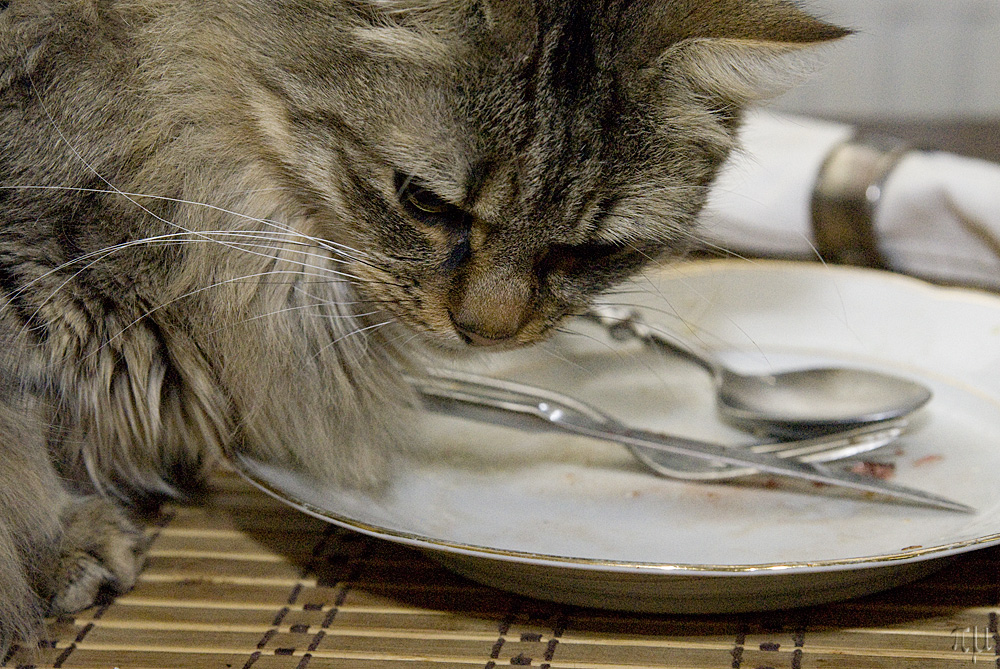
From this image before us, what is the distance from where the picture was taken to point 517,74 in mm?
818

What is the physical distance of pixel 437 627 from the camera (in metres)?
0.83

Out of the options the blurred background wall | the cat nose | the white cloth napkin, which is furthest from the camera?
the blurred background wall

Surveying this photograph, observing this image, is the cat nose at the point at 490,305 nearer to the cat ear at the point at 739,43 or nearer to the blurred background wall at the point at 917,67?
the cat ear at the point at 739,43

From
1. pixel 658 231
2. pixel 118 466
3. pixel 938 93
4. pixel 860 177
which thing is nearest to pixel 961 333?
pixel 860 177

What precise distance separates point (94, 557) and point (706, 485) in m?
0.59

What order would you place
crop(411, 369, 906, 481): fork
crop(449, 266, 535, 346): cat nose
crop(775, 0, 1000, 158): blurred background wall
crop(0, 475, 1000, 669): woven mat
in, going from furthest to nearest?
crop(775, 0, 1000, 158): blurred background wall → crop(411, 369, 906, 481): fork → crop(449, 266, 535, 346): cat nose → crop(0, 475, 1000, 669): woven mat

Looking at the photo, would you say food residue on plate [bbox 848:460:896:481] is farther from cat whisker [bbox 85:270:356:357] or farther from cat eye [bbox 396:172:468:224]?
cat whisker [bbox 85:270:356:357]

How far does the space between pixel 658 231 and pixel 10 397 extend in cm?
61

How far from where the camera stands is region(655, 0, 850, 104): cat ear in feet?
2.71

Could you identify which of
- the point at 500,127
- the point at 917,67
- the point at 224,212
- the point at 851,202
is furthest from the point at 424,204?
the point at 917,67

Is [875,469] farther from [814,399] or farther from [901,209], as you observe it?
[901,209]

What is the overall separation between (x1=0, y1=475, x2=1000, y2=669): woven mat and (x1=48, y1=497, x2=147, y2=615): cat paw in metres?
0.01

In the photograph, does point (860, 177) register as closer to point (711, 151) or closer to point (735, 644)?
point (711, 151)

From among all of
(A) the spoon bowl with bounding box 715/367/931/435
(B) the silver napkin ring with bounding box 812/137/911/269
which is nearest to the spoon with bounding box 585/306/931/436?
(A) the spoon bowl with bounding box 715/367/931/435
